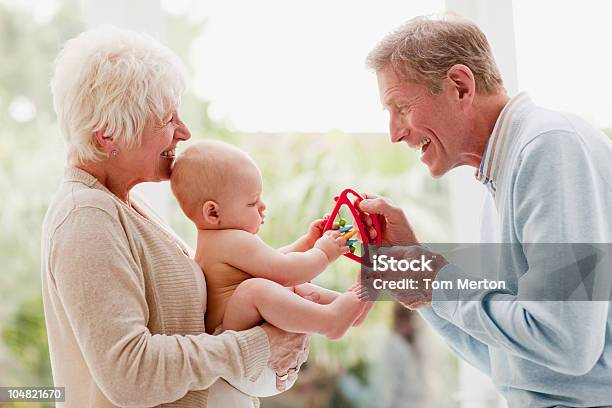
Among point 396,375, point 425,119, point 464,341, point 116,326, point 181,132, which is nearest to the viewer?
point 116,326

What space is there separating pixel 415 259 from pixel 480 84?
0.41 metres

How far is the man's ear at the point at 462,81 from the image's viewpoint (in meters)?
1.50

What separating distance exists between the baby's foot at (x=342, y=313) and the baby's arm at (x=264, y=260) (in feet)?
0.27

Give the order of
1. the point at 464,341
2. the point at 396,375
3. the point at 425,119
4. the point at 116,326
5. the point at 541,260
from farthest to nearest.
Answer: the point at 396,375 < the point at 464,341 < the point at 425,119 < the point at 541,260 < the point at 116,326

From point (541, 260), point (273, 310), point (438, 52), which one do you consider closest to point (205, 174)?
point (273, 310)

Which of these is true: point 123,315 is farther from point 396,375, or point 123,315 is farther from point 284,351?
point 396,375

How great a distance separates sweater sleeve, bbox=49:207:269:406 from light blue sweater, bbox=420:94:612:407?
1.78ft

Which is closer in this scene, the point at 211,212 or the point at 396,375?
the point at 211,212

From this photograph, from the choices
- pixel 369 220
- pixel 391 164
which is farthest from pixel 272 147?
pixel 369 220

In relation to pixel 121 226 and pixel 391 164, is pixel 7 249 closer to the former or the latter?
pixel 121 226

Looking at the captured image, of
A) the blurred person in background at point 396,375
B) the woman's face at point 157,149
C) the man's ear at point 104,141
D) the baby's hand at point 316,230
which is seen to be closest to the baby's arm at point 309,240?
the baby's hand at point 316,230

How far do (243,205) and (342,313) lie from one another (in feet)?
0.98

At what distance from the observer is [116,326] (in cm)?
121

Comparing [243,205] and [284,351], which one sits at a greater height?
[243,205]
